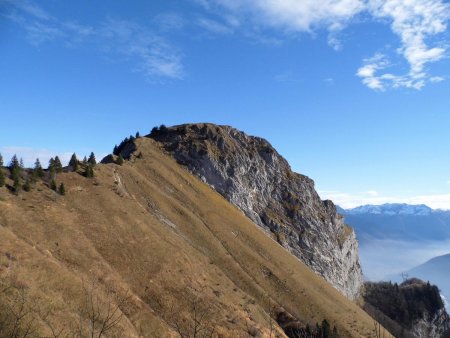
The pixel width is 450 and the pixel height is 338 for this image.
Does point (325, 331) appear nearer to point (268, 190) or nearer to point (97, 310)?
point (97, 310)

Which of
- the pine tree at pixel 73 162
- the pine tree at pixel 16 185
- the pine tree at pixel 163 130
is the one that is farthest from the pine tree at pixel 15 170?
the pine tree at pixel 163 130

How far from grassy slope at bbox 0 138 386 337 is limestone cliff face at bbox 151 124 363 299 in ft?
51.2

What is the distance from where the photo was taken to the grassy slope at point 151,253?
56.8 metres

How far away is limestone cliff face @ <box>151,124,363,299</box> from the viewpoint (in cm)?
15100

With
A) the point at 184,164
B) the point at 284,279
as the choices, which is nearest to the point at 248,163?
the point at 184,164

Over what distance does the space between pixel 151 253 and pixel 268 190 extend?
97461 millimetres

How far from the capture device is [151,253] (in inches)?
3140

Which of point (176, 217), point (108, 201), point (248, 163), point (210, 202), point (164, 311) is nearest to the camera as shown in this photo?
point (164, 311)

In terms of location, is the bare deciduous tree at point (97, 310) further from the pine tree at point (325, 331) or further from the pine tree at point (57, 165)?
the pine tree at point (325, 331)

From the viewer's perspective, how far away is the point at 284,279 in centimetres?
10806

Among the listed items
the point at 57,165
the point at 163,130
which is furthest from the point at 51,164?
the point at 163,130

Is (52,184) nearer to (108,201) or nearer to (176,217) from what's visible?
(108,201)

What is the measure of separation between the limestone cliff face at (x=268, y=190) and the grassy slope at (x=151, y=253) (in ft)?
51.2

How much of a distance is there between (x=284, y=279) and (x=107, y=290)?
58.4 meters
